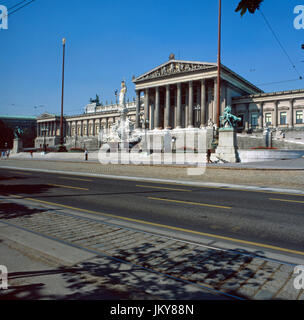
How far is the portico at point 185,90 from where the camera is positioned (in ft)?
228

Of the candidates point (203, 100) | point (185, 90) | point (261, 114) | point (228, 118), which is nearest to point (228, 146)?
point (228, 118)

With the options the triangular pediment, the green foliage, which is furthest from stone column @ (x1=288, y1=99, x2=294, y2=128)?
the green foliage

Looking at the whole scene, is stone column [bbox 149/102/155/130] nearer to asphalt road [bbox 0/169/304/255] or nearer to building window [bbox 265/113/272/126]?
building window [bbox 265/113/272/126]

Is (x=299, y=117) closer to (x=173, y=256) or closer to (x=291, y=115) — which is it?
(x=291, y=115)

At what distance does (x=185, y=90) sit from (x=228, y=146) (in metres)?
54.0

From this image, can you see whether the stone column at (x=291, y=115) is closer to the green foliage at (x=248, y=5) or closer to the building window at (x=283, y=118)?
the building window at (x=283, y=118)

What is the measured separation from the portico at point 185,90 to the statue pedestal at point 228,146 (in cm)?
3689

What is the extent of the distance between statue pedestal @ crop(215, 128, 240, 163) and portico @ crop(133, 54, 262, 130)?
36.9 m

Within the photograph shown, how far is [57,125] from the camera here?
129750 millimetres

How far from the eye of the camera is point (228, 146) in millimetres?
30250
